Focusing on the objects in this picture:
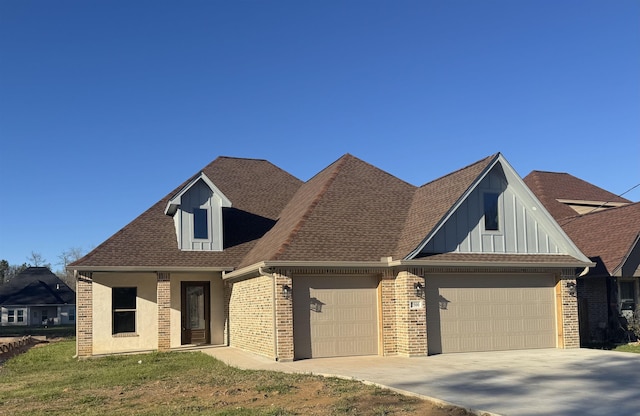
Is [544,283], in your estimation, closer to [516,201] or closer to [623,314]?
[516,201]

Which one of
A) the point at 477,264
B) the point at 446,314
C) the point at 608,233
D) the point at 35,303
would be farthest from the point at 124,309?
the point at 35,303

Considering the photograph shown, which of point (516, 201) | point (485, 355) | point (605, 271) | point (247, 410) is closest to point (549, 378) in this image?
point (485, 355)

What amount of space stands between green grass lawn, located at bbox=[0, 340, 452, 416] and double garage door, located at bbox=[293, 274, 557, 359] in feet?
9.19

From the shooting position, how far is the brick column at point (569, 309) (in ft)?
62.2

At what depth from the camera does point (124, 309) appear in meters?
21.8

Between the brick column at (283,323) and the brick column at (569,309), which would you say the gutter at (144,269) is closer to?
the brick column at (283,323)

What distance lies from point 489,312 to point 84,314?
13096 mm

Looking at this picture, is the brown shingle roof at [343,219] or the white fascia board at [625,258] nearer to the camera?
the brown shingle roof at [343,219]

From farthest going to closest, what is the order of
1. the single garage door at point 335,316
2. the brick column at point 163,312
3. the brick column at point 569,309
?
the brick column at point 163,312 < the brick column at point 569,309 < the single garage door at point 335,316

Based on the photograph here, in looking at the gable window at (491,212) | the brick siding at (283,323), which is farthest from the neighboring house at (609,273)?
the brick siding at (283,323)

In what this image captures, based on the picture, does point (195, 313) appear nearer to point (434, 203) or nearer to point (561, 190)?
point (434, 203)

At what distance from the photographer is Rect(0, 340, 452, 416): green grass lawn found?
32.5 ft

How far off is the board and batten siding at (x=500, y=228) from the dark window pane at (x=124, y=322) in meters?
10.7

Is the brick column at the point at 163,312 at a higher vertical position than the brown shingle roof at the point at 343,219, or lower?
lower
